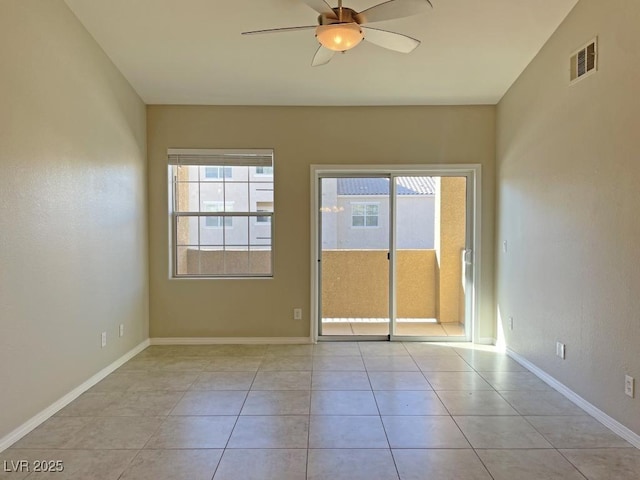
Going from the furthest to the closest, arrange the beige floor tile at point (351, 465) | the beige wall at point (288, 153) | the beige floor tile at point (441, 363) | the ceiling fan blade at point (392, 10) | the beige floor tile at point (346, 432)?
the beige wall at point (288, 153)
the beige floor tile at point (441, 363)
the beige floor tile at point (346, 432)
the ceiling fan blade at point (392, 10)
the beige floor tile at point (351, 465)

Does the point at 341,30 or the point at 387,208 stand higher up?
the point at 341,30

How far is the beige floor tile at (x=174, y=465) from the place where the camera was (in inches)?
83.4

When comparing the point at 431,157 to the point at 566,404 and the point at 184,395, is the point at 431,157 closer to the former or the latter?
the point at 566,404

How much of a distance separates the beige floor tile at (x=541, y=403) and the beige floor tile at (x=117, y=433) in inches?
100

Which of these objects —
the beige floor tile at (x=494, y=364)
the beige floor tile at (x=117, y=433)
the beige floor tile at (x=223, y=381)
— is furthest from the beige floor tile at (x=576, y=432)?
the beige floor tile at (x=117, y=433)

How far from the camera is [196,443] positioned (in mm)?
2439

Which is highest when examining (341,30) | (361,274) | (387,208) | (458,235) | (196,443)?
(341,30)

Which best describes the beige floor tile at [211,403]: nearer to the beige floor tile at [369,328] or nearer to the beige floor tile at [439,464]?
the beige floor tile at [439,464]

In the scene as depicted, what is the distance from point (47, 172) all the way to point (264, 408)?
2.25m

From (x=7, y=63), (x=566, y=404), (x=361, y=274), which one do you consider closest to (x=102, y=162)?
(x=7, y=63)

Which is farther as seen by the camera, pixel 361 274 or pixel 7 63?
pixel 361 274

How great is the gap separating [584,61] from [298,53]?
2.27 m

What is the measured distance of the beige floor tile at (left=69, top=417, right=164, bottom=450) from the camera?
2432 millimetres

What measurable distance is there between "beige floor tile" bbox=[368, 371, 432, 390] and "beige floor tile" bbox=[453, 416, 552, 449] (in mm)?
591
